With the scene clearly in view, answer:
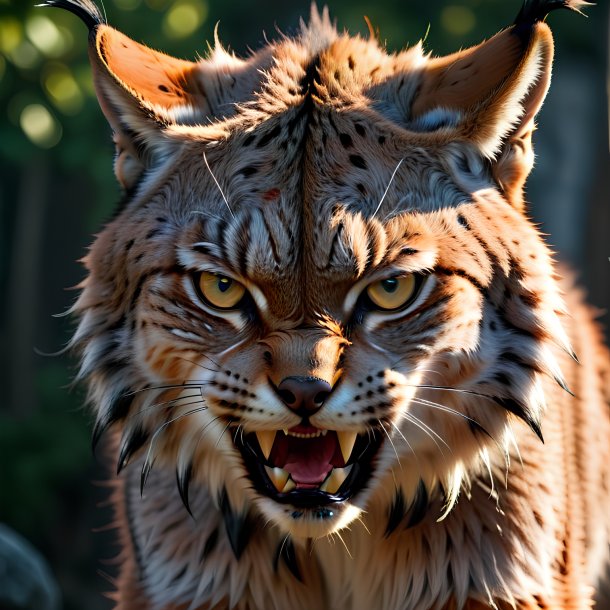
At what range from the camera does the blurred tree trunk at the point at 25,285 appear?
960 cm

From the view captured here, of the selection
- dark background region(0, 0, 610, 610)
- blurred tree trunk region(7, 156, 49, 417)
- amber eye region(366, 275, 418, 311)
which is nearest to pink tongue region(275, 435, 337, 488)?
amber eye region(366, 275, 418, 311)

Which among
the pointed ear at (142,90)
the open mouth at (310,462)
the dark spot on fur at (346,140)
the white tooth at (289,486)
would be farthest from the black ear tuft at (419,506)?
the pointed ear at (142,90)

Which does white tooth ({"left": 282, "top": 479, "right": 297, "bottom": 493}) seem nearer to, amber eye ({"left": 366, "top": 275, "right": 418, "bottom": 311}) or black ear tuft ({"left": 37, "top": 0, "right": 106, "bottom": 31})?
amber eye ({"left": 366, "top": 275, "right": 418, "bottom": 311})

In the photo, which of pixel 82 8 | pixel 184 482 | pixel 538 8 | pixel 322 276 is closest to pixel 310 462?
pixel 322 276

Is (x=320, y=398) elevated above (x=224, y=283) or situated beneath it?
situated beneath

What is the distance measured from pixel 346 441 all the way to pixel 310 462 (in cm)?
13

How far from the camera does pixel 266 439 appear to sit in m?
3.24

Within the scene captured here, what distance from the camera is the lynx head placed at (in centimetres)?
314

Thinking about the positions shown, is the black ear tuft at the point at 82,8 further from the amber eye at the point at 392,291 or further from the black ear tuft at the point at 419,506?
the black ear tuft at the point at 419,506

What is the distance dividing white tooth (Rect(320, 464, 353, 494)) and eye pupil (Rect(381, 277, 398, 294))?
58cm

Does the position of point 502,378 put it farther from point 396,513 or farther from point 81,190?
point 81,190

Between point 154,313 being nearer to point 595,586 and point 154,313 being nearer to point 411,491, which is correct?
point 411,491

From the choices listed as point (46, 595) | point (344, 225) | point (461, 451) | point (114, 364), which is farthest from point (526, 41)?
point (46, 595)

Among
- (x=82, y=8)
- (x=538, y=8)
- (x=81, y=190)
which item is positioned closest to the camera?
(x=538, y=8)
